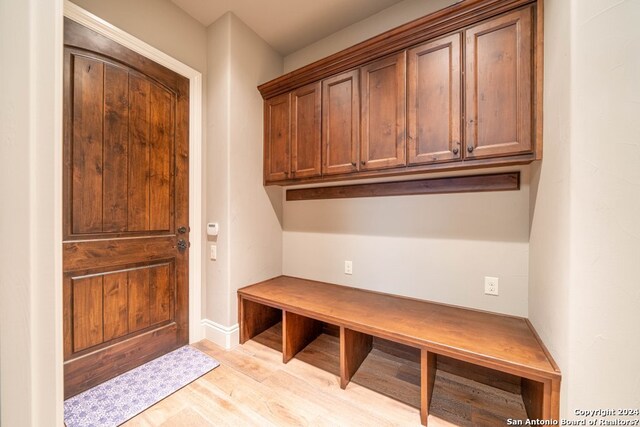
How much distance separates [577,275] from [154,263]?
248cm

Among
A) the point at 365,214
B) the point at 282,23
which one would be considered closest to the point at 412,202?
the point at 365,214

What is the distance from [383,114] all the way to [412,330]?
1.41 metres

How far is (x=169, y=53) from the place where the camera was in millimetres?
1995

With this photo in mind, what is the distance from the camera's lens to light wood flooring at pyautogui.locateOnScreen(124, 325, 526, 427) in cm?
136

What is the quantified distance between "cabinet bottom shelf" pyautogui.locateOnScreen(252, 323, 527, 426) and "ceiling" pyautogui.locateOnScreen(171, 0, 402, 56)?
281cm

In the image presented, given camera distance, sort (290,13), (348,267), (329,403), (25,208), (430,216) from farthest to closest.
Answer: (348,267)
(290,13)
(430,216)
(329,403)
(25,208)

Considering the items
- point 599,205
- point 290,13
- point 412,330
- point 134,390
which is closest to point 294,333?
point 412,330

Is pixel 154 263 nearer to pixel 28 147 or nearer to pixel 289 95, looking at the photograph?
pixel 28 147

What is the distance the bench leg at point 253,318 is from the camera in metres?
2.15

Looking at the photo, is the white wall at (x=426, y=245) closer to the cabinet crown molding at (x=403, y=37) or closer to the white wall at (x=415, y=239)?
the white wall at (x=415, y=239)

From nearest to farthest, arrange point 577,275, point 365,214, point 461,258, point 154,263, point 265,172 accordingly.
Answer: point 577,275 < point 461,258 < point 154,263 < point 365,214 < point 265,172

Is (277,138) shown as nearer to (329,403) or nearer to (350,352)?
(350,352)

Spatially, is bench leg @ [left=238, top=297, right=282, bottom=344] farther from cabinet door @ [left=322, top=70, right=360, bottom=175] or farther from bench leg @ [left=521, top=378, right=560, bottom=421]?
bench leg @ [left=521, top=378, right=560, bottom=421]

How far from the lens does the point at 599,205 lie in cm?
89
